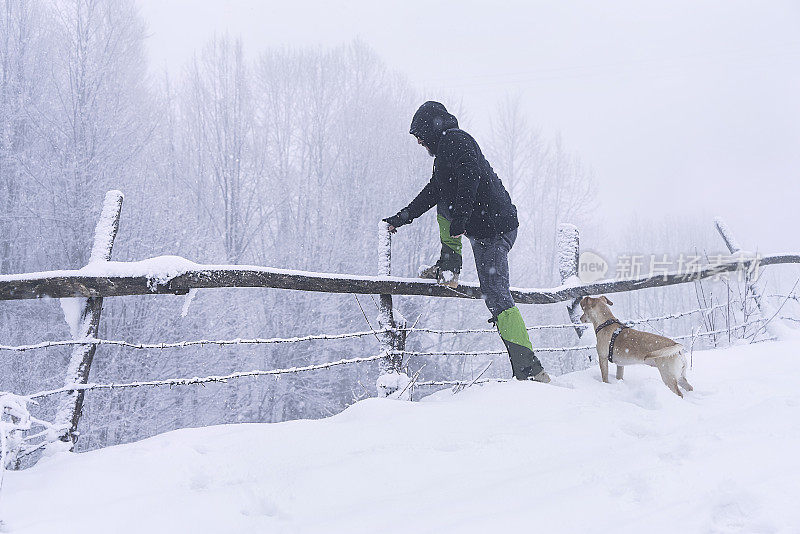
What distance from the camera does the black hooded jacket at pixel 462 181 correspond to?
3.07 m

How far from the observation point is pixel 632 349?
3.33 metres

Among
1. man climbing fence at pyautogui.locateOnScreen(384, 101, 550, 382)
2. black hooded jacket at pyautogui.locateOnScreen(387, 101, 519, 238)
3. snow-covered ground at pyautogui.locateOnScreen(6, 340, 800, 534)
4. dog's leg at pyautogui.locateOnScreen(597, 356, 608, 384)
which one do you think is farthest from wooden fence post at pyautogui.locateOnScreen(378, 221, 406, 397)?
dog's leg at pyautogui.locateOnScreen(597, 356, 608, 384)

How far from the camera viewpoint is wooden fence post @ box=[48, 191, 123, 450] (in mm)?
2164

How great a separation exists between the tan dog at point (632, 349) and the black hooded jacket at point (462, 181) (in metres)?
1.09

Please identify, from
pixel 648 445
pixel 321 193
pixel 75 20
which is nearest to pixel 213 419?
pixel 321 193

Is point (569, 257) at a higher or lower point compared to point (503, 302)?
higher

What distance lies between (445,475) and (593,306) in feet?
8.07

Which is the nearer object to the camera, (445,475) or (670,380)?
(445,475)

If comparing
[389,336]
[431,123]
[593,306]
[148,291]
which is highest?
[431,123]

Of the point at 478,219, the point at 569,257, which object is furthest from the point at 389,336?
the point at 569,257

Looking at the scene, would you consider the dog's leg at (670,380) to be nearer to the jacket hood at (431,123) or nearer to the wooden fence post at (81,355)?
the jacket hood at (431,123)

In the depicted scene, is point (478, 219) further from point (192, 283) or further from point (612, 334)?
point (192, 283)

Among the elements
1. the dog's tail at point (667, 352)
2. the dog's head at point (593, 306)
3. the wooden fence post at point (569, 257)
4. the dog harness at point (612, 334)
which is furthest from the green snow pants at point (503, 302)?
the wooden fence post at point (569, 257)

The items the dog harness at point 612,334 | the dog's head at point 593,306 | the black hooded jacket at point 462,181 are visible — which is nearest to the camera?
the black hooded jacket at point 462,181
